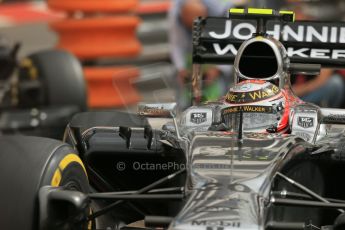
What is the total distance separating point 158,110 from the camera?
20.0 ft

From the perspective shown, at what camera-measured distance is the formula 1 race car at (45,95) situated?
9.02 meters

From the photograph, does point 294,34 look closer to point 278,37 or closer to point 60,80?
point 278,37

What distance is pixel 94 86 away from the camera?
39.5ft

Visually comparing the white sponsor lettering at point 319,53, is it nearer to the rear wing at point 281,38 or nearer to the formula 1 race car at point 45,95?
the rear wing at point 281,38

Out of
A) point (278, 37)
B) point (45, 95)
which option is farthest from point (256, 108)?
point (45, 95)

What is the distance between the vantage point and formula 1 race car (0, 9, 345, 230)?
194 inches

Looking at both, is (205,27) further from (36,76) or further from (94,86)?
(94,86)

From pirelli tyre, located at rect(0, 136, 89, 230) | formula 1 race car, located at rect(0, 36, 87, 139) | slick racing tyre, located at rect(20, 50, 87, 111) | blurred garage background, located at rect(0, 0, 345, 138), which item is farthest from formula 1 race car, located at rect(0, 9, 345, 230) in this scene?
blurred garage background, located at rect(0, 0, 345, 138)

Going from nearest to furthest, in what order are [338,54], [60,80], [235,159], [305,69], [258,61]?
[235,159] < [258,61] < [305,69] < [338,54] < [60,80]

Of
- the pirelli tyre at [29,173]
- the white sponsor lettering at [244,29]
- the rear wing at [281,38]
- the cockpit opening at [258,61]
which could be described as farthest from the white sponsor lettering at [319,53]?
the pirelli tyre at [29,173]

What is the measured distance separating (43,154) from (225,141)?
Result: 3.08 ft

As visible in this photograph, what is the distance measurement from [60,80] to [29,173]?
4.27 metres

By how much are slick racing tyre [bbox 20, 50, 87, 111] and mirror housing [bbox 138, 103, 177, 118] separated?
3.30 m

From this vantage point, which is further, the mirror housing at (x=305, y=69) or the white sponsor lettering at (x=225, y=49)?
the white sponsor lettering at (x=225, y=49)
